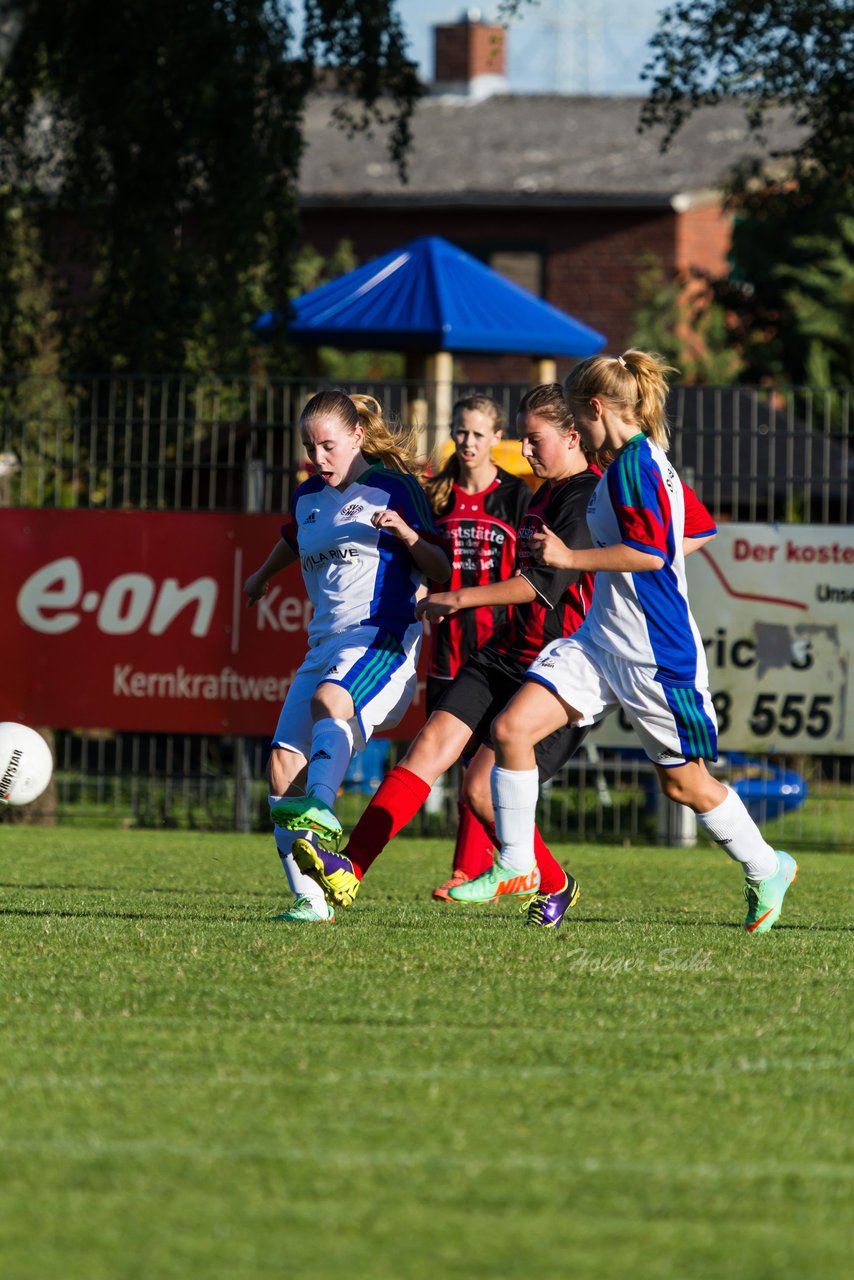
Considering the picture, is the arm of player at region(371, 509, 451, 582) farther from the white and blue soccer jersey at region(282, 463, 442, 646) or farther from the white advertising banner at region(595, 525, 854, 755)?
the white advertising banner at region(595, 525, 854, 755)

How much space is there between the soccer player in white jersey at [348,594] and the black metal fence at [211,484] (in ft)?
18.5

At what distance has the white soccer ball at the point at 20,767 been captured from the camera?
8.34 meters

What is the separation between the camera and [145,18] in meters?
14.6

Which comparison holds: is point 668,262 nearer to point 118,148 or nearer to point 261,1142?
point 118,148

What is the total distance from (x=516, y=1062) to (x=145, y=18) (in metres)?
11.8

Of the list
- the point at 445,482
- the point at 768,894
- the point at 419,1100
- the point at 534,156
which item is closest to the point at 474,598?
the point at 768,894

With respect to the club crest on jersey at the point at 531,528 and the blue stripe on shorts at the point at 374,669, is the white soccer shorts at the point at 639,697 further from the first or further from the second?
the blue stripe on shorts at the point at 374,669

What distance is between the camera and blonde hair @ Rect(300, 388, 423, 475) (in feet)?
23.6

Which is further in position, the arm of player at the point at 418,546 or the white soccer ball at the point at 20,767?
the white soccer ball at the point at 20,767

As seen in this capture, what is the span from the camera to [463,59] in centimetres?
4275

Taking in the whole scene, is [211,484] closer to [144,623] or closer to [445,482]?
[144,623]

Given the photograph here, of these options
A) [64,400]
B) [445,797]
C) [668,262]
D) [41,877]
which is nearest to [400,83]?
[64,400]

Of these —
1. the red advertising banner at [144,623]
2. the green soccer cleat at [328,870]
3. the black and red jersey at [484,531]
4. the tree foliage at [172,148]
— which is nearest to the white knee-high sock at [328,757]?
the green soccer cleat at [328,870]

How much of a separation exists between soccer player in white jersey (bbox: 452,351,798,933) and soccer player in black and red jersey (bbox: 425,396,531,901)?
176cm
